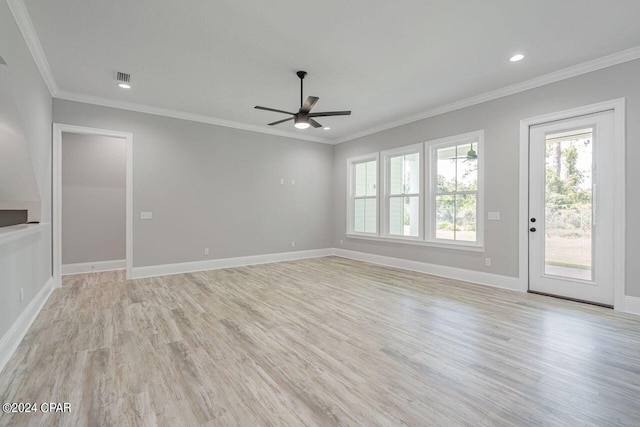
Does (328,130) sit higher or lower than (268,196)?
higher

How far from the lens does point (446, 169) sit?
5.14 meters

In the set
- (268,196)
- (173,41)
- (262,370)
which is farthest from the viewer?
(268,196)

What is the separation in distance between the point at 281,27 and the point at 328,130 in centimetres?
376

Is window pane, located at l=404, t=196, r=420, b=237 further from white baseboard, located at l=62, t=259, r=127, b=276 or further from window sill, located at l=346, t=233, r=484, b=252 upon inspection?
white baseboard, located at l=62, t=259, r=127, b=276

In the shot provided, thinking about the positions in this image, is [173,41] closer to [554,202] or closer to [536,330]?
[536,330]

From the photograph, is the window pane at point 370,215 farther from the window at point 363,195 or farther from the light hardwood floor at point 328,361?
the light hardwood floor at point 328,361

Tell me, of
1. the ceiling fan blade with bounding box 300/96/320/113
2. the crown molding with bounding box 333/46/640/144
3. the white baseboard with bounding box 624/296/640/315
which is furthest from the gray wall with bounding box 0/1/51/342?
the white baseboard with bounding box 624/296/640/315

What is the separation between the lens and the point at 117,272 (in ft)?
18.2

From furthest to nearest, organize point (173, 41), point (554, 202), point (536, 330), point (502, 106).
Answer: point (502, 106) < point (554, 202) < point (173, 41) < point (536, 330)

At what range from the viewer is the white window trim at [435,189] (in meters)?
4.62

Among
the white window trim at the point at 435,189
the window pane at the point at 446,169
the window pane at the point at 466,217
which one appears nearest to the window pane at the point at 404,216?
the white window trim at the point at 435,189

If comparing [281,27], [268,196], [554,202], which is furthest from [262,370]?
[268,196]

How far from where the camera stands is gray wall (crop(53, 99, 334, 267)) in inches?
198

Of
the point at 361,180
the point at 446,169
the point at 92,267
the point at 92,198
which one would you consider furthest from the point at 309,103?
the point at 92,267
